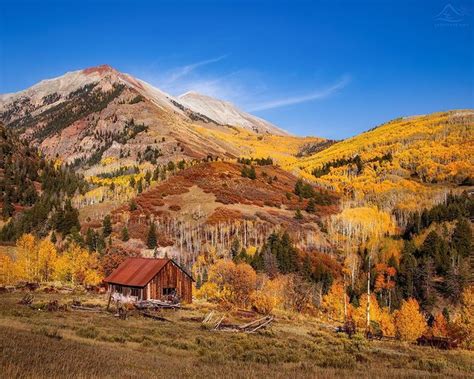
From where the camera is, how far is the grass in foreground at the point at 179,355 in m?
13.6

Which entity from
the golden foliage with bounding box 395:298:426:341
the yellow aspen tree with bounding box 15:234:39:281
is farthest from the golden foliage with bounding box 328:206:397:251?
the yellow aspen tree with bounding box 15:234:39:281

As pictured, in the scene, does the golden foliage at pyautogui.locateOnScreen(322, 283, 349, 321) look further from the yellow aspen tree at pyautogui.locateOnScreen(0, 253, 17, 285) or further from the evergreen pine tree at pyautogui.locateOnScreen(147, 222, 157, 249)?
the yellow aspen tree at pyautogui.locateOnScreen(0, 253, 17, 285)

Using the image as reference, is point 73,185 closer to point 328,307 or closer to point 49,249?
point 49,249

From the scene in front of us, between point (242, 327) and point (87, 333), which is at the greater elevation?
point (87, 333)

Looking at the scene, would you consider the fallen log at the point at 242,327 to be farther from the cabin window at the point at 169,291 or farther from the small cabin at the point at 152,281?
the cabin window at the point at 169,291

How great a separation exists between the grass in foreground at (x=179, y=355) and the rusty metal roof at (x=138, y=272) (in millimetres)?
20448

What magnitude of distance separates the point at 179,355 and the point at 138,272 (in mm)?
40551

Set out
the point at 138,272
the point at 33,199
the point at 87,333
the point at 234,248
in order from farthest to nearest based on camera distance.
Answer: the point at 33,199 < the point at 234,248 < the point at 138,272 < the point at 87,333

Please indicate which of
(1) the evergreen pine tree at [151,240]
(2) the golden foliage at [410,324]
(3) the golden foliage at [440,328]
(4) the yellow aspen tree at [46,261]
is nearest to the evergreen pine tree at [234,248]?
(1) the evergreen pine tree at [151,240]

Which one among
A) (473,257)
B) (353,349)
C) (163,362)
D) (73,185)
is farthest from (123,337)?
(73,185)

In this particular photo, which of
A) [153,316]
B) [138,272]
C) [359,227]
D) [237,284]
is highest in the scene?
[359,227]

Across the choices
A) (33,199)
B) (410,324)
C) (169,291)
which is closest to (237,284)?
(169,291)

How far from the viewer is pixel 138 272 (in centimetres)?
6000

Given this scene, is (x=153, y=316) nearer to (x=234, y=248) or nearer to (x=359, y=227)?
(x=234, y=248)
